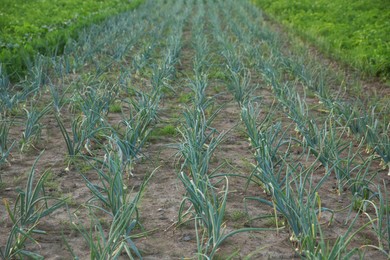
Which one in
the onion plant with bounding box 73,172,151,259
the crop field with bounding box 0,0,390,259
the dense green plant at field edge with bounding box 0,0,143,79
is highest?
the onion plant with bounding box 73,172,151,259

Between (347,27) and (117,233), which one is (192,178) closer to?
(117,233)

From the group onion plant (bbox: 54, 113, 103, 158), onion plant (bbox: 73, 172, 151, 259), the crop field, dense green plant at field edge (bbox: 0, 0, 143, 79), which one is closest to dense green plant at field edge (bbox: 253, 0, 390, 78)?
the crop field

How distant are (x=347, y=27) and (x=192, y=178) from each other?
6235mm

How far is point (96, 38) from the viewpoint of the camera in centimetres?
780

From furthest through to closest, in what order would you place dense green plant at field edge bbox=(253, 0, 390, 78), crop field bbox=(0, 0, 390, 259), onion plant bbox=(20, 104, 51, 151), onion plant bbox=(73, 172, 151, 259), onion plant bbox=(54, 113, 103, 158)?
dense green plant at field edge bbox=(253, 0, 390, 78), onion plant bbox=(20, 104, 51, 151), onion plant bbox=(54, 113, 103, 158), crop field bbox=(0, 0, 390, 259), onion plant bbox=(73, 172, 151, 259)

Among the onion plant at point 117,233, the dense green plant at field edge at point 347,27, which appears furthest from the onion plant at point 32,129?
the dense green plant at field edge at point 347,27

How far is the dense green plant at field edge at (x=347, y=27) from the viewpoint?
7.06m

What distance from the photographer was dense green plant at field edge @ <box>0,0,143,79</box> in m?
6.34

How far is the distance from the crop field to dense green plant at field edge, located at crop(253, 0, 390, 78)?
2.47 ft

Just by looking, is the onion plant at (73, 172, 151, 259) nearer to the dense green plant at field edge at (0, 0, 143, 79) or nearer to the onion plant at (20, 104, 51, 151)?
the onion plant at (20, 104, 51, 151)

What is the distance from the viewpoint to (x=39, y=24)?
9.33m

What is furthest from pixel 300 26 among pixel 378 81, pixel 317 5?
pixel 378 81

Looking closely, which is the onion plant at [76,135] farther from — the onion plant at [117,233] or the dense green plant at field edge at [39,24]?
the dense green plant at field edge at [39,24]

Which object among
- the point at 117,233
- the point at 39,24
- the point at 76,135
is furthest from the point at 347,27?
the point at 117,233
